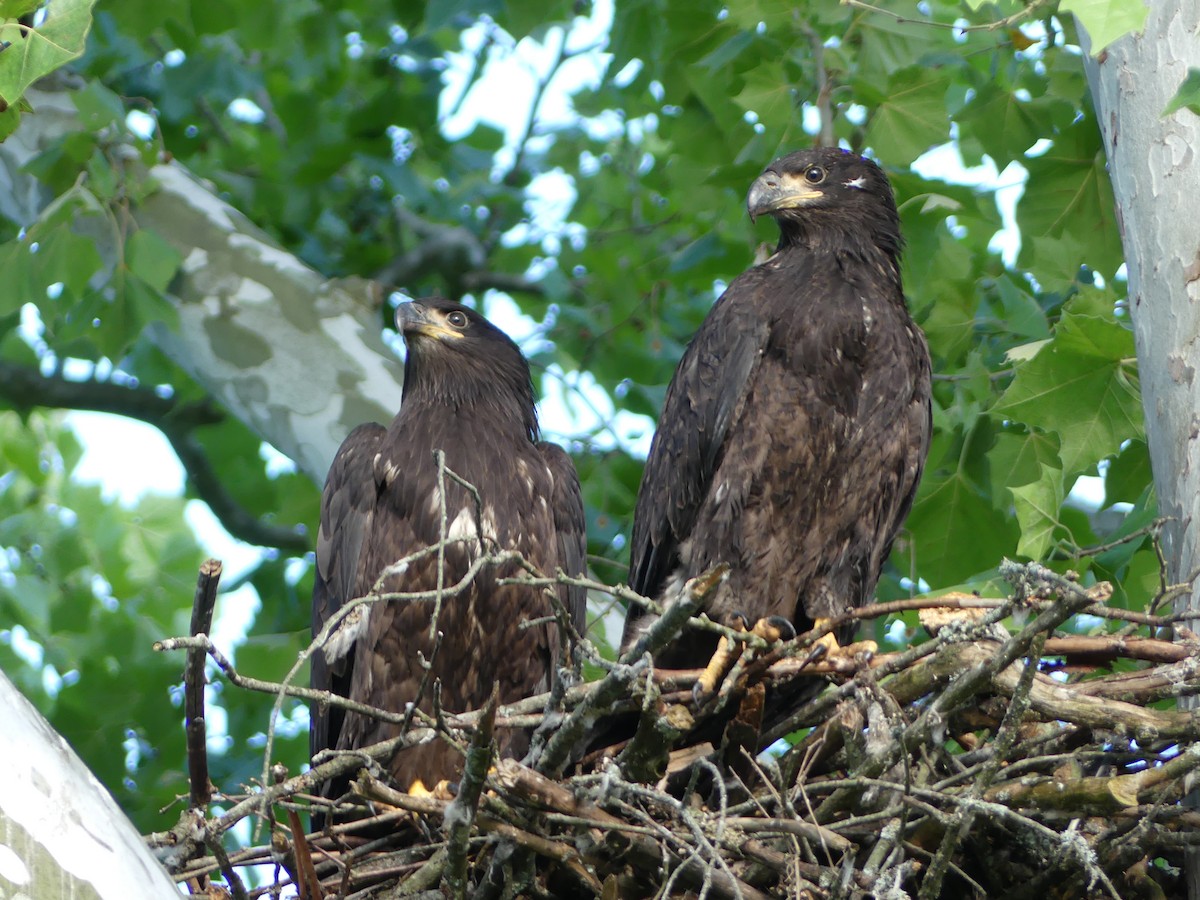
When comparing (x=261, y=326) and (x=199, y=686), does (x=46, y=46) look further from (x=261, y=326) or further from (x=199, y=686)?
(x=261, y=326)

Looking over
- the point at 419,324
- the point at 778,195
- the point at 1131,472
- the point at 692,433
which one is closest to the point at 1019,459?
the point at 1131,472

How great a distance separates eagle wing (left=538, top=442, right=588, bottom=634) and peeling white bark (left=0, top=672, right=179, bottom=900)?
92.1 inches

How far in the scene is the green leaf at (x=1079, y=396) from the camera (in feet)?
15.0

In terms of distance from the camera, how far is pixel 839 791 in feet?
12.2

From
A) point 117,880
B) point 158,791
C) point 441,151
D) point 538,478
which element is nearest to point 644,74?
point 441,151

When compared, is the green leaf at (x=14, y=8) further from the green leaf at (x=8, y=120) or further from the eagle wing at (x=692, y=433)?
the eagle wing at (x=692, y=433)

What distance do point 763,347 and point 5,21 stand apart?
250cm

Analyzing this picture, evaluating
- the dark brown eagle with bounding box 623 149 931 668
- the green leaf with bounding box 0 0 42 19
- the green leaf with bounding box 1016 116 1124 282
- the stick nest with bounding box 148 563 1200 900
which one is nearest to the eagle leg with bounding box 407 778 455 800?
the stick nest with bounding box 148 563 1200 900

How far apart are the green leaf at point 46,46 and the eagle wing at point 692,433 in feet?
7.54

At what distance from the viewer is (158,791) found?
7930 mm

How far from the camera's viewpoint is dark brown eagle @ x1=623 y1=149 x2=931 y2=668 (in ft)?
16.6

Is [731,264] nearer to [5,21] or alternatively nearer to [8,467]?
[5,21]

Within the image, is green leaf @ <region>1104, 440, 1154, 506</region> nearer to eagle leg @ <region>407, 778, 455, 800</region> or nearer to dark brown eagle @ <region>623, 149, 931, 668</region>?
dark brown eagle @ <region>623, 149, 931, 668</region>

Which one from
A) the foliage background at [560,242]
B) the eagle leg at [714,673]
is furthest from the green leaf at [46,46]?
the eagle leg at [714,673]
